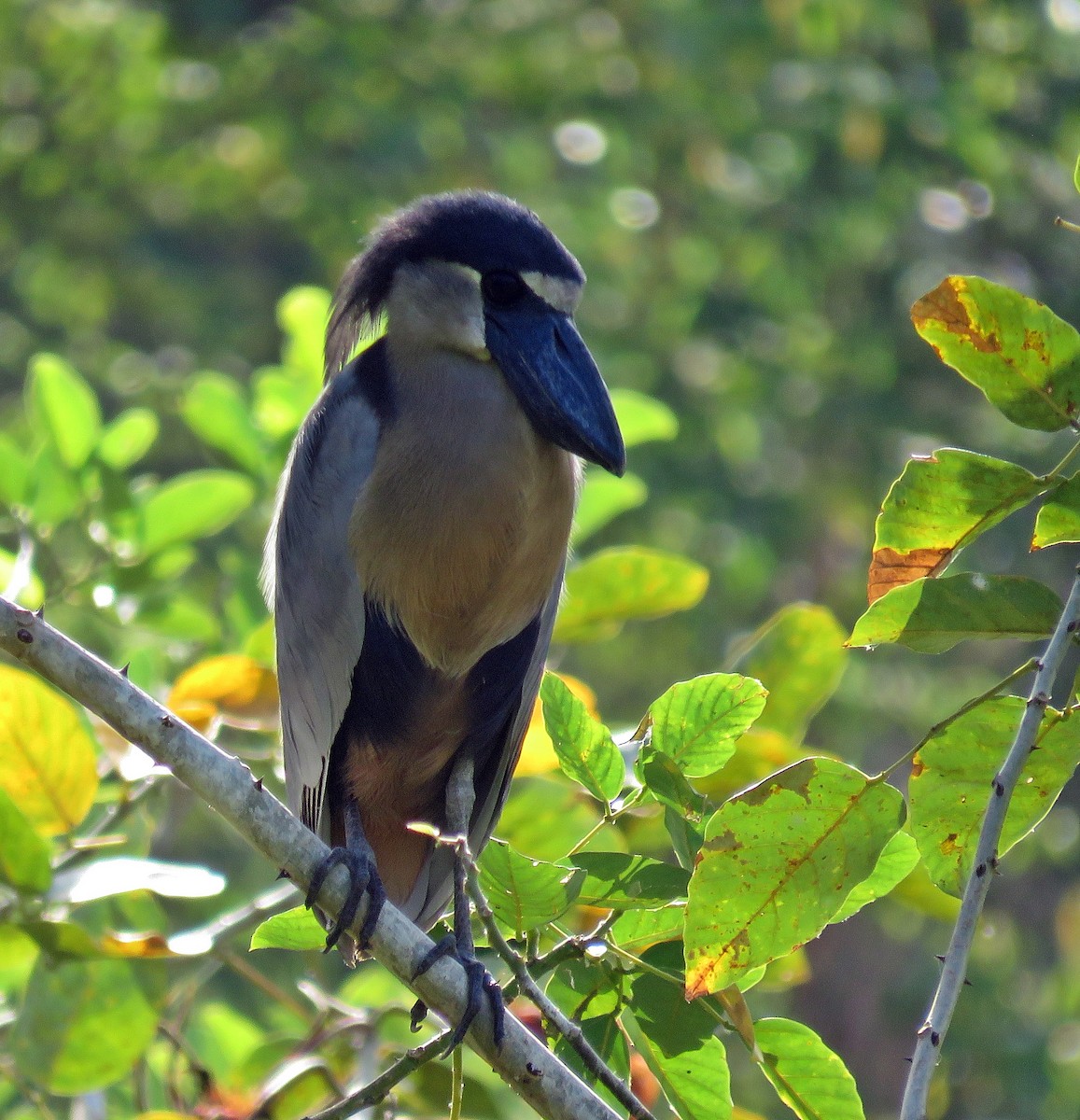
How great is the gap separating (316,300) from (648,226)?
5247mm

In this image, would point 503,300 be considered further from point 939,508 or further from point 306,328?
point 939,508

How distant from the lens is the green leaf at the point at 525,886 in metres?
1.38

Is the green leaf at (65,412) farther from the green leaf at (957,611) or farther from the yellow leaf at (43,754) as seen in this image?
the green leaf at (957,611)

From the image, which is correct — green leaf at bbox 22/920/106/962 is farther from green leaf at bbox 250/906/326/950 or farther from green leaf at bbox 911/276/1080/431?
green leaf at bbox 911/276/1080/431

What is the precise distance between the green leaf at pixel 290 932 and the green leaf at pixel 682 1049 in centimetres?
39

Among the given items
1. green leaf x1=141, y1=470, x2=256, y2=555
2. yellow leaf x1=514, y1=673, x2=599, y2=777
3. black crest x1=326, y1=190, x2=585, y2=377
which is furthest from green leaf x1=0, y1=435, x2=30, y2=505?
yellow leaf x1=514, y1=673, x2=599, y2=777

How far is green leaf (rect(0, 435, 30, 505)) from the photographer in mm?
2623

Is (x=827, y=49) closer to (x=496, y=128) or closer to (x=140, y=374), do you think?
(x=496, y=128)

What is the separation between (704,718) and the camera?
4.97ft

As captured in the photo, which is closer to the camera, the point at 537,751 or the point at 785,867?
the point at 785,867

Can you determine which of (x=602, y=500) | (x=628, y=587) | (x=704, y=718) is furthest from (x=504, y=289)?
(x=704, y=718)

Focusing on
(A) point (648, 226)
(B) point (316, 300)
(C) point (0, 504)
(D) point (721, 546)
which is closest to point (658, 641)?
(D) point (721, 546)

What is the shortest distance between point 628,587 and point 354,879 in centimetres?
74

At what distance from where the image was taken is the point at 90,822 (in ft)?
8.12
